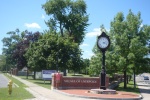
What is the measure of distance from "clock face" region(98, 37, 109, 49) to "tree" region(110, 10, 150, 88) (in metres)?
8.44

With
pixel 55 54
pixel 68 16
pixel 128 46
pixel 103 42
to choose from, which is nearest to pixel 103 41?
pixel 103 42

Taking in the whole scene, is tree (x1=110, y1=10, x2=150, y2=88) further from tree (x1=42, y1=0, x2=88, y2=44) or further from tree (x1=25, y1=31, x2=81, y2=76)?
tree (x1=42, y1=0, x2=88, y2=44)

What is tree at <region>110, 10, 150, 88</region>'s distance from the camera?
114ft

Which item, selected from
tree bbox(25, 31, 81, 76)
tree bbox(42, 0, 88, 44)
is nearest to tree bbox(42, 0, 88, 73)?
tree bbox(42, 0, 88, 44)

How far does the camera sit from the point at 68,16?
182ft

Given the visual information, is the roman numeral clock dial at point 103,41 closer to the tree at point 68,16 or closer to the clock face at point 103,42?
the clock face at point 103,42

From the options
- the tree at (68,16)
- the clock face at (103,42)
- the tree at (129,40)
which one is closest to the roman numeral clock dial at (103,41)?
the clock face at (103,42)

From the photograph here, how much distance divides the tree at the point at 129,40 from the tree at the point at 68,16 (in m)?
18.6

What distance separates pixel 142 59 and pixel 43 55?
15.5 metres

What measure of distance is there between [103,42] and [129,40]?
10.7 metres

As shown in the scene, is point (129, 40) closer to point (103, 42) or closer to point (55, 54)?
point (103, 42)

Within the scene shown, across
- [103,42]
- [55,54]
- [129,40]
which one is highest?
[129,40]

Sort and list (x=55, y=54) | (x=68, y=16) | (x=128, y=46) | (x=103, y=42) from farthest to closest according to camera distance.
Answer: (x=68, y=16)
(x=55, y=54)
(x=128, y=46)
(x=103, y=42)

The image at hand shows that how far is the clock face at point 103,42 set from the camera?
26156 mm
